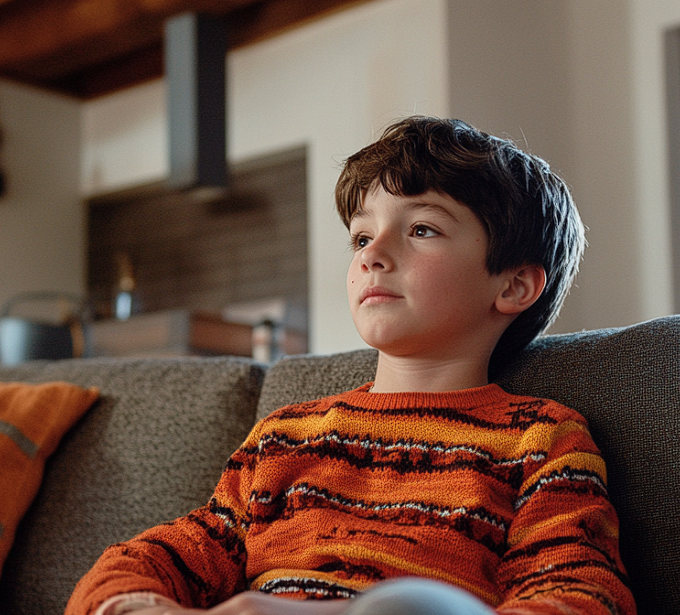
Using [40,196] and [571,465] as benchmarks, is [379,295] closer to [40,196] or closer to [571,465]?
[571,465]

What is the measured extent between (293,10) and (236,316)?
1475 mm

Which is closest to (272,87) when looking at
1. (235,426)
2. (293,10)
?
(293,10)

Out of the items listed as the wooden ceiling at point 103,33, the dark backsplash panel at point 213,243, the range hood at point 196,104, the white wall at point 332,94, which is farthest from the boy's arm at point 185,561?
the wooden ceiling at point 103,33

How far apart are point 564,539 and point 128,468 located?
29.6 inches

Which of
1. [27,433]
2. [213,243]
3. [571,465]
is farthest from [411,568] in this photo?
[213,243]

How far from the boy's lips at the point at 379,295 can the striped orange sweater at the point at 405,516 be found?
0.11 metres

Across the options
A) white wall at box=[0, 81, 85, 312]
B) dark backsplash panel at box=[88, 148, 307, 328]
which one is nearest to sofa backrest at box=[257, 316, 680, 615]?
dark backsplash panel at box=[88, 148, 307, 328]

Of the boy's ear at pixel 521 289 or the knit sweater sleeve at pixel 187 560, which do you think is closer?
the knit sweater sleeve at pixel 187 560

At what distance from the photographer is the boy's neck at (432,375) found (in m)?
0.98

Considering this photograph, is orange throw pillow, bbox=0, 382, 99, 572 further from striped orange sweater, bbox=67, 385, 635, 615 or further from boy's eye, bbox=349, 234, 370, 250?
boy's eye, bbox=349, 234, 370, 250

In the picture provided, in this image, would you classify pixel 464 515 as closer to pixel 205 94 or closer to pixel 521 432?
pixel 521 432

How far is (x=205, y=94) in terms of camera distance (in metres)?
3.88

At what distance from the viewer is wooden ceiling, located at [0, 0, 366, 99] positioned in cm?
405

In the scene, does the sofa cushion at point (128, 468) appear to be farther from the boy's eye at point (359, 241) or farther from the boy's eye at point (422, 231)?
the boy's eye at point (422, 231)
